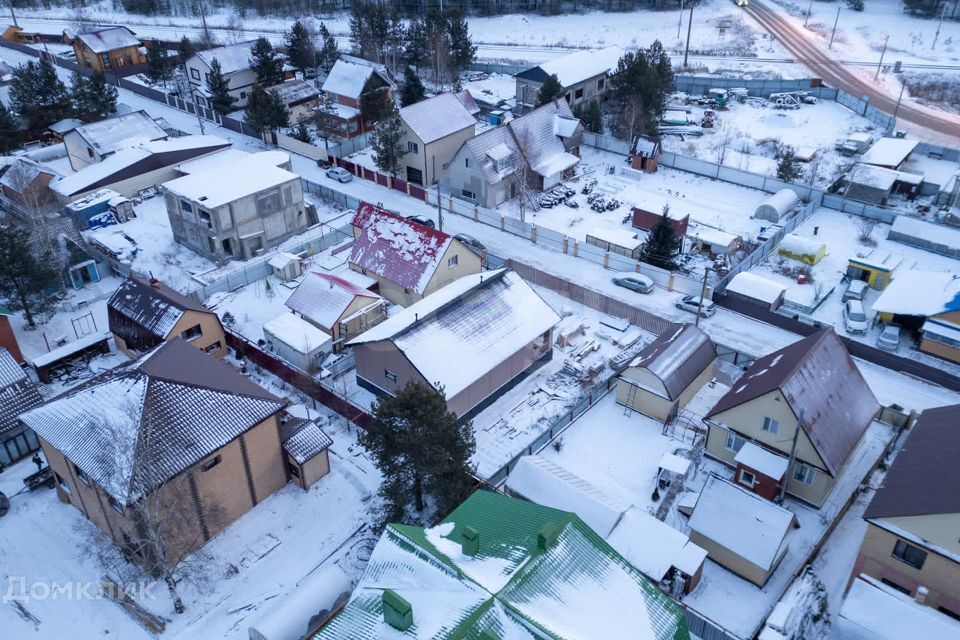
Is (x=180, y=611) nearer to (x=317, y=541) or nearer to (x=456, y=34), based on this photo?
(x=317, y=541)

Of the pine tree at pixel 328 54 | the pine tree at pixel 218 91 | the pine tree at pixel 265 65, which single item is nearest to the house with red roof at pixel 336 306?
the pine tree at pixel 218 91

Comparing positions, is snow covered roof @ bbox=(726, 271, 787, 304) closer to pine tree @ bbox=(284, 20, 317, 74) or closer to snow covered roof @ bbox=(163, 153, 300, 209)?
snow covered roof @ bbox=(163, 153, 300, 209)

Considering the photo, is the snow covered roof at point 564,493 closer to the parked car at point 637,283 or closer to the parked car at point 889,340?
the parked car at point 637,283

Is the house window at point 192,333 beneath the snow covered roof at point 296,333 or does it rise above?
above

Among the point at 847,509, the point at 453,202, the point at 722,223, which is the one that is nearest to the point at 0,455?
the point at 453,202

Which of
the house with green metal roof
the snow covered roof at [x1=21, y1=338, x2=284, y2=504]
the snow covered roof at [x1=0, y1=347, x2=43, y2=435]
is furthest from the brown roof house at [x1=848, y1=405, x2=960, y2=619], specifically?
the snow covered roof at [x1=0, y1=347, x2=43, y2=435]
